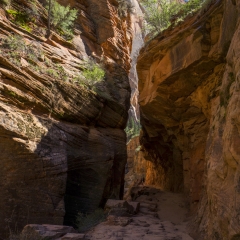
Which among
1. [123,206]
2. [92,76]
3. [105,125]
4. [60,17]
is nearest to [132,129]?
[105,125]

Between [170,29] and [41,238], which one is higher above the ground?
[170,29]

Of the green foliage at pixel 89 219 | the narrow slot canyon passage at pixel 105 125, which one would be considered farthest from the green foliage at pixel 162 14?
the green foliage at pixel 89 219

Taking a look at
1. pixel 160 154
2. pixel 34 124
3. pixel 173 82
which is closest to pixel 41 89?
pixel 34 124

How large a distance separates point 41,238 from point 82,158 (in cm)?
471

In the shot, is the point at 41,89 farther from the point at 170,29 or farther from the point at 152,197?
the point at 152,197

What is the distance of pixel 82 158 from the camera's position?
34.3ft

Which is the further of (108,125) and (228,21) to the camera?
(108,125)

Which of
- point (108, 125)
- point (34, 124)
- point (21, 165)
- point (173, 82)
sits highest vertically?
point (173, 82)

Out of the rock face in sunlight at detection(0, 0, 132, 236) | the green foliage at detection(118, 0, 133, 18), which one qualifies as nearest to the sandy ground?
the rock face in sunlight at detection(0, 0, 132, 236)

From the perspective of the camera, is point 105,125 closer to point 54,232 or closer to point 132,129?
point 54,232

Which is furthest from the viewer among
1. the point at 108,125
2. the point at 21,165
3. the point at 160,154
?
the point at 160,154

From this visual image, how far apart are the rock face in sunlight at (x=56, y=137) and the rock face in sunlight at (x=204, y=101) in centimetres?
255

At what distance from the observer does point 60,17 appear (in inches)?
529

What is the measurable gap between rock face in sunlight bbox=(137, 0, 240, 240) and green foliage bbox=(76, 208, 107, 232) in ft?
10.9
